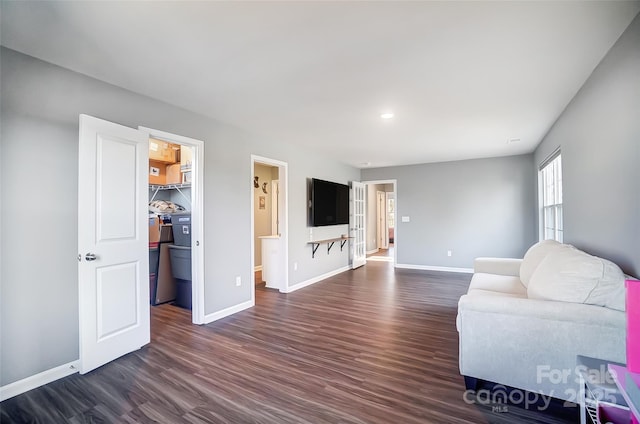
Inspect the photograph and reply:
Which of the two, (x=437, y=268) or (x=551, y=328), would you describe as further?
(x=437, y=268)

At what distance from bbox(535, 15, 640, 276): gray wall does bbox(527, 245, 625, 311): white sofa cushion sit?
0.61ft

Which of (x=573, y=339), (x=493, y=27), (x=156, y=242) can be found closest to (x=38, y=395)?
(x=156, y=242)

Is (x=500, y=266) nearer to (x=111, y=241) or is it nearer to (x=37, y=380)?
(x=111, y=241)

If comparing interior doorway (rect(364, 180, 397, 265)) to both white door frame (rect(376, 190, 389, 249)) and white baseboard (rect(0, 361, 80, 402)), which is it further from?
white baseboard (rect(0, 361, 80, 402))

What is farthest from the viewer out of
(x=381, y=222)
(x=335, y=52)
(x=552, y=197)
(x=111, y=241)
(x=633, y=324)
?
(x=381, y=222)

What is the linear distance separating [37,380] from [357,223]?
5813mm

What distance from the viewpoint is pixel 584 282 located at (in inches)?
70.9

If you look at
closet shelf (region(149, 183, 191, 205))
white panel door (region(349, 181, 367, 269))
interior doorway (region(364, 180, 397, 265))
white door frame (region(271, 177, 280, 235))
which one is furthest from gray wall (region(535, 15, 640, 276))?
interior doorway (region(364, 180, 397, 265))

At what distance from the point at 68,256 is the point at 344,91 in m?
2.68

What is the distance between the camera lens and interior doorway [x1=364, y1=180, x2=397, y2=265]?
9.53 metres

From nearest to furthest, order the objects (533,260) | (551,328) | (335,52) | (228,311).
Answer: (551,328) < (335,52) < (533,260) < (228,311)

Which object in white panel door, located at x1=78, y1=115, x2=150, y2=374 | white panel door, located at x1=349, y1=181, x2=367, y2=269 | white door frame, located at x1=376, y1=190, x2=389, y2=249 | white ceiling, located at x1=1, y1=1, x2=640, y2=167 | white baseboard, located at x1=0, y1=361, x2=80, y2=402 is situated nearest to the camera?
white ceiling, located at x1=1, y1=1, x2=640, y2=167

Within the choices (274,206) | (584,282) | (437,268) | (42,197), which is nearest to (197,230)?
(42,197)

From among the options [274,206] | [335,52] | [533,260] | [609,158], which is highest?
[335,52]
